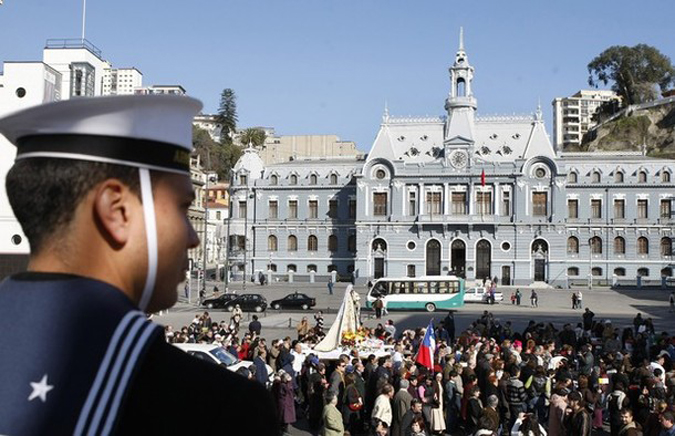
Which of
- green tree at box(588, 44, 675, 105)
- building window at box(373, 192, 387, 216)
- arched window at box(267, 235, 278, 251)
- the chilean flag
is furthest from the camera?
green tree at box(588, 44, 675, 105)

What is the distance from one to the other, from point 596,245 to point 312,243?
22.6 meters

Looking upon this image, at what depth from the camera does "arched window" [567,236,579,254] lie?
5506cm

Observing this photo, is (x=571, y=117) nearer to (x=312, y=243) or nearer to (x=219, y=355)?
(x=312, y=243)

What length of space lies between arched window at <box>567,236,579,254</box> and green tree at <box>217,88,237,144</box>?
53.0m

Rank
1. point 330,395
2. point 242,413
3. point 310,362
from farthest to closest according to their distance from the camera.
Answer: point 310,362
point 330,395
point 242,413

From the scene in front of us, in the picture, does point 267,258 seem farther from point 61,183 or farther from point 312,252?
point 61,183

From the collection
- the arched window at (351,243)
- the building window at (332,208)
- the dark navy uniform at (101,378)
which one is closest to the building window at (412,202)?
the arched window at (351,243)

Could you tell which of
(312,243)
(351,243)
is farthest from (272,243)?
(351,243)

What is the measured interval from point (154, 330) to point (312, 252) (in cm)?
5878

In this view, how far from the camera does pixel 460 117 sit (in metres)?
57.4

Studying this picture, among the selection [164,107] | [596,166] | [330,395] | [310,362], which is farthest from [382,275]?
[164,107]

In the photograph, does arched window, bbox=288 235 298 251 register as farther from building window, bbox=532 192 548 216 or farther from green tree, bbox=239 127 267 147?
green tree, bbox=239 127 267 147

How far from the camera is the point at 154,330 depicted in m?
1.37

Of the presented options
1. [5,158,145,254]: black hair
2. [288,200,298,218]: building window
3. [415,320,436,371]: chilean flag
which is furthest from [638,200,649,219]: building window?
[5,158,145,254]: black hair
